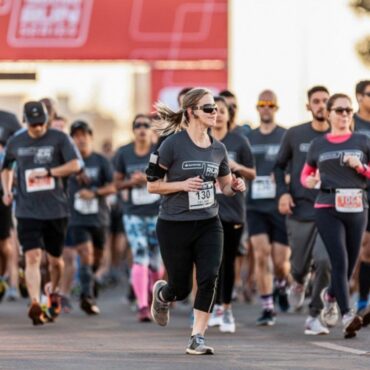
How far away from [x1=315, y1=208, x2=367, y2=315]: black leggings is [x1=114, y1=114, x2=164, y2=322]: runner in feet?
10.3

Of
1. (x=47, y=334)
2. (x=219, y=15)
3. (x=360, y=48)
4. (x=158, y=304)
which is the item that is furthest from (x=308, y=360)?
(x=360, y=48)

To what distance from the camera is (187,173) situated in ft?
41.6

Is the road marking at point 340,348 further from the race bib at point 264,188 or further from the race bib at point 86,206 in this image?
the race bib at point 86,206

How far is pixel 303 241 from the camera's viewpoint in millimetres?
16453

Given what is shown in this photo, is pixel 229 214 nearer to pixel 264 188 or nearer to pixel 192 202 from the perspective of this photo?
pixel 264 188

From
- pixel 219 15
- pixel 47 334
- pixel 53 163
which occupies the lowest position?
pixel 47 334

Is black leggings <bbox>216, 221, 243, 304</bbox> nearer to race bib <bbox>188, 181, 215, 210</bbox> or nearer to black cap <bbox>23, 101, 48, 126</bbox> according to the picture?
black cap <bbox>23, 101, 48, 126</bbox>

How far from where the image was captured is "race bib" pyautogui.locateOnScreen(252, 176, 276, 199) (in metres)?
17.6

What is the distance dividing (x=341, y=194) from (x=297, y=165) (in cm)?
192

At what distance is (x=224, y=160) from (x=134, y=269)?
4.83 meters

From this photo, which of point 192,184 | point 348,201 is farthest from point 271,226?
point 192,184

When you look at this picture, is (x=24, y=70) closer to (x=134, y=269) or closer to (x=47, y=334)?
(x=134, y=269)

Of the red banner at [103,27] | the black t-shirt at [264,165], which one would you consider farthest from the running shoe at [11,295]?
the red banner at [103,27]

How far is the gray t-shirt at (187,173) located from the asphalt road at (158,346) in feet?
3.42
